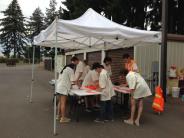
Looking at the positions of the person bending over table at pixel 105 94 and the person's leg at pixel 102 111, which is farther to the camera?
the person's leg at pixel 102 111

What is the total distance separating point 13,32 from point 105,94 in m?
71.5

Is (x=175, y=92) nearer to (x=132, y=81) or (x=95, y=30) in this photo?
(x=132, y=81)

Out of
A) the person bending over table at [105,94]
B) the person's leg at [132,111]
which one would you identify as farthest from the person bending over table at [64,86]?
the person's leg at [132,111]

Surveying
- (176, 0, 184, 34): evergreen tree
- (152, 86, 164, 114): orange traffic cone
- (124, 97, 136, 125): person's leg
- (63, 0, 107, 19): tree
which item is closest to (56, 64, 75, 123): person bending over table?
(124, 97, 136, 125): person's leg

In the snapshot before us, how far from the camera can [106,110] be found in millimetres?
8414

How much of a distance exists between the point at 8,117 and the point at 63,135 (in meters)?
2.70

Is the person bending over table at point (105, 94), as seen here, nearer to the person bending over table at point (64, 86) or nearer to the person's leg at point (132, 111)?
the person's leg at point (132, 111)

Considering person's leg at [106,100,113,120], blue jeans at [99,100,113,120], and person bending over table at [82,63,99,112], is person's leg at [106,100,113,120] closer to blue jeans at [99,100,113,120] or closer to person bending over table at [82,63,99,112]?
blue jeans at [99,100,113,120]

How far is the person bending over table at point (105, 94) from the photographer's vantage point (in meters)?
7.91

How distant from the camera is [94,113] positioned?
9.43m

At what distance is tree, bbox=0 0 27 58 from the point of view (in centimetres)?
7531

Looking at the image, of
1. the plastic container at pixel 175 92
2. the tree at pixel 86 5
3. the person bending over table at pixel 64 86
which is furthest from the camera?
the tree at pixel 86 5

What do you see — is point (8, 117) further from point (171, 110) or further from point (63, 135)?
point (171, 110)

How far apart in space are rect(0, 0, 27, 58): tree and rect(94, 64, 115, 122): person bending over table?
6997cm
